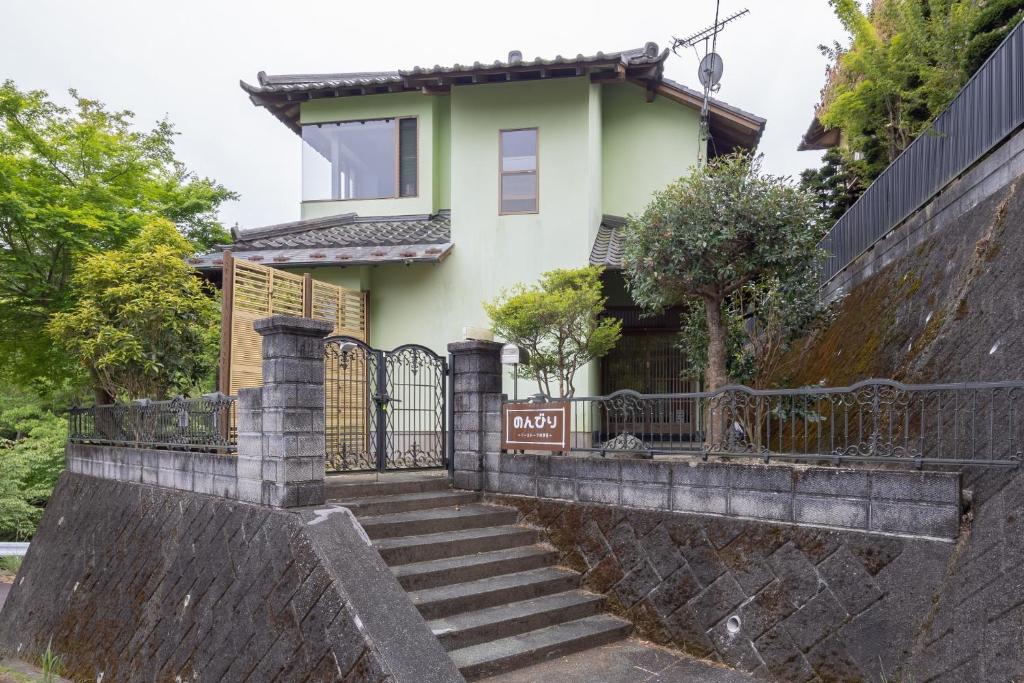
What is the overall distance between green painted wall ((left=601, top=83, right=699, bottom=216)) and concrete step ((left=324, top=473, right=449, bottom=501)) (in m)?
7.93

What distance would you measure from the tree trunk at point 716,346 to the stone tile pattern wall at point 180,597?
16.9 ft

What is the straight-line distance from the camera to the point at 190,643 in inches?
267

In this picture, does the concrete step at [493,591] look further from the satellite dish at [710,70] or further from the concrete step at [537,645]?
the satellite dish at [710,70]

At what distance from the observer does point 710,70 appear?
13383mm

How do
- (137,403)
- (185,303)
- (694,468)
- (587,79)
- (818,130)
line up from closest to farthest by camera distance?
(694,468)
(137,403)
(185,303)
(587,79)
(818,130)

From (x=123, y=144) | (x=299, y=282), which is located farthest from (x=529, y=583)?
(x=123, y=144)

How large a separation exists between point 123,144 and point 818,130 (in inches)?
812

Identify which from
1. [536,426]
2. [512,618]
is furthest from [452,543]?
[536,426]

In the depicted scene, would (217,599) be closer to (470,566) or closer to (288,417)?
(288,417)

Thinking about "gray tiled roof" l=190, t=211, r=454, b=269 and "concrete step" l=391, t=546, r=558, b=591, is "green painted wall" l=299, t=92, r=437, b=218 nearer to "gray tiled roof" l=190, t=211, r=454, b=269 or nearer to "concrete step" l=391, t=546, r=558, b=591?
"gray tiled roof" l=190, t=211, r=454, b=269

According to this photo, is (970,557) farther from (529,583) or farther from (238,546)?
(238,546)

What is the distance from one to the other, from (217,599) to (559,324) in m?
5.98

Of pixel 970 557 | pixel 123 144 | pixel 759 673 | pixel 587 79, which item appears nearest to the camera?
pixel 970 557

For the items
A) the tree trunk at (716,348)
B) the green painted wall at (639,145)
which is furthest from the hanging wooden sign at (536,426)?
the green painted wall at (639,145)
